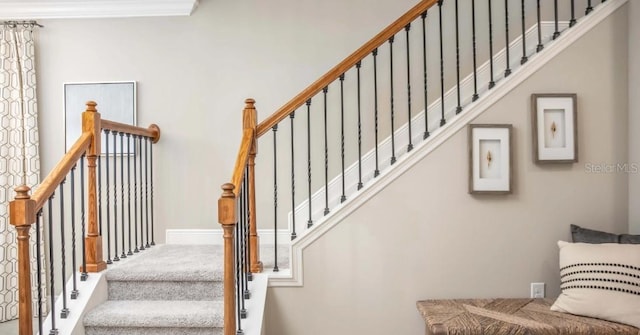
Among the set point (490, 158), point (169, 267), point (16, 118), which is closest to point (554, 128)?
point (490, 158)

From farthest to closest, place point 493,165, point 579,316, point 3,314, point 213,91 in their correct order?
point 213,91
point 3,314
point 493,165
point 579,316

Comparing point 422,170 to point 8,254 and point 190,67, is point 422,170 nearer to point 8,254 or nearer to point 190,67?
point 190,67

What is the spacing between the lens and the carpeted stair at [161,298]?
104 inches

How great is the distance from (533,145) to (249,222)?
1.81 metres

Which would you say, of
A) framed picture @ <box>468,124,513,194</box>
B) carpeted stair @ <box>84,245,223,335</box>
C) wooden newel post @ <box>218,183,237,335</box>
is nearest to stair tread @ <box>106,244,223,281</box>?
carpeted stair @ <box>84,245,223,335</box>

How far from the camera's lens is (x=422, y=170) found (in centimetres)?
291

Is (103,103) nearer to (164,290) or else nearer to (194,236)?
(194,236)

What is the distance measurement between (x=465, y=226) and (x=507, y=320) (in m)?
0.63

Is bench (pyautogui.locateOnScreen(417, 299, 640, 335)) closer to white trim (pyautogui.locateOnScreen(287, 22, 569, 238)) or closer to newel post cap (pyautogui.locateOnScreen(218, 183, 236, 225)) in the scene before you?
newel post cap (pyautogui.locateOnScreen(218, 183, 236, 225))

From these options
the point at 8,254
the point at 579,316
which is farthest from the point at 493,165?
the point at 8,254

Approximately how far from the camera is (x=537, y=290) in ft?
9.50

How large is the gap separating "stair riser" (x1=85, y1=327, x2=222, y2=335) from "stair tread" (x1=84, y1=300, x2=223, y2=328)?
1.2 inches

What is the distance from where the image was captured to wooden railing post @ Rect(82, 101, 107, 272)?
A: 2.91 m

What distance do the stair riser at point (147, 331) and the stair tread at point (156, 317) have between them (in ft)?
0.10
